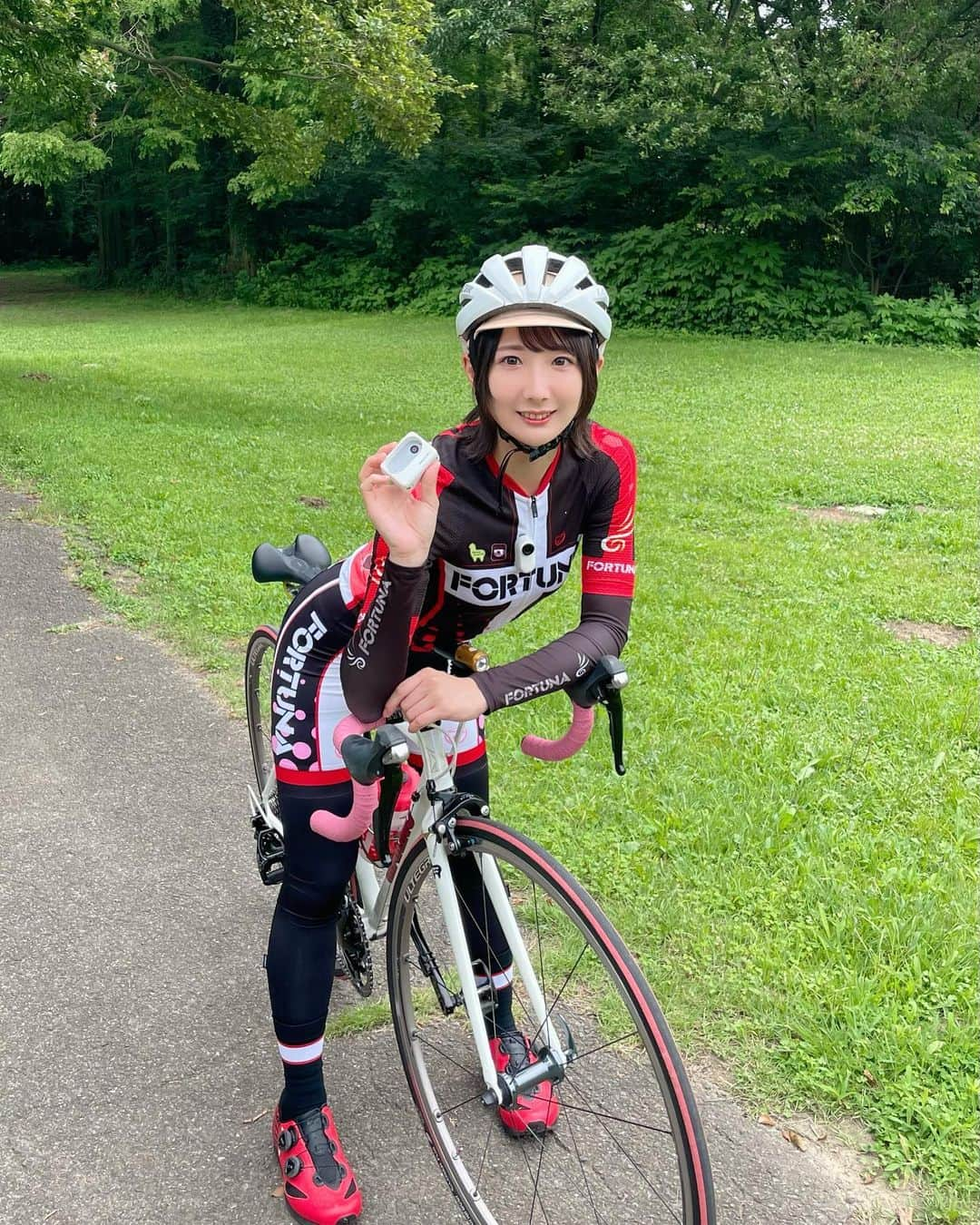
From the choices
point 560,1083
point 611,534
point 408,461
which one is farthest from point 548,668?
Answer: point 560,1083

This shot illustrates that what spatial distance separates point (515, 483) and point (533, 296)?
376 mm

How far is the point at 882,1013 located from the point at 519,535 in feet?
5.90

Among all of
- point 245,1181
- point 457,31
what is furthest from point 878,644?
point 457,31

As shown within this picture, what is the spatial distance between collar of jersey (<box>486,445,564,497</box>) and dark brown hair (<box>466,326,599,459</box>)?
0.02 m

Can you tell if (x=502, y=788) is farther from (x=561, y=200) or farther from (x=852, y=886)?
(x=561, y=200)

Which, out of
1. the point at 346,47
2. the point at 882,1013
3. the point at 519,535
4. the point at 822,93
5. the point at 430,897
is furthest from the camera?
the point at 822,93

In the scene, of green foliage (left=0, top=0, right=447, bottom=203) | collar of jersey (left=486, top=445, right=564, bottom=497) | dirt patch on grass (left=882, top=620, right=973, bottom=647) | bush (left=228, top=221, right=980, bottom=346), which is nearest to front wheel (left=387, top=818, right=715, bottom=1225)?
collar of jersey (left=486, top=445, right=564, bottom=497)

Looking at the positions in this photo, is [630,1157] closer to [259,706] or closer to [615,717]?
[615,717]

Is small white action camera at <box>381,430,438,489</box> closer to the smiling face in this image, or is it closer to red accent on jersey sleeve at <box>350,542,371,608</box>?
the smiling face

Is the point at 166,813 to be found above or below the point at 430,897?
below

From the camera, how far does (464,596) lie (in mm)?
2252

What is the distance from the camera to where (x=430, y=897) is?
271cm

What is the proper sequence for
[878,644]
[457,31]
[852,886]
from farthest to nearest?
[457,31], [878,644], [852,886]

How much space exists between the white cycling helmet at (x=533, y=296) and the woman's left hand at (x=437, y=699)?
69cm
